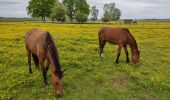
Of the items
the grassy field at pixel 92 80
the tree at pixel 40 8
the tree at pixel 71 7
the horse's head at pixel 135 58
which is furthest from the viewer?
the tree at pixel 71 7

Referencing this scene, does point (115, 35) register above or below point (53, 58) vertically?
above

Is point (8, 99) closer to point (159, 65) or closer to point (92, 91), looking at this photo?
point (92, 91)

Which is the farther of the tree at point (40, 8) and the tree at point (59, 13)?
the tree at point (40, 8)

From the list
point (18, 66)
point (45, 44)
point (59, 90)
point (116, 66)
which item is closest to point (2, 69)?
point (18, 66)

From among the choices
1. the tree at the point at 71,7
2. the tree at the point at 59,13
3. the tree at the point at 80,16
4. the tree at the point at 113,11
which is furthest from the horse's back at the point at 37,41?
the tree at the point at 113,11

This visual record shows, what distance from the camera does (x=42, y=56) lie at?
10.8 m

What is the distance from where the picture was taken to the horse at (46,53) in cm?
947

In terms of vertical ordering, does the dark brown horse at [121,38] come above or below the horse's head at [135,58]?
above

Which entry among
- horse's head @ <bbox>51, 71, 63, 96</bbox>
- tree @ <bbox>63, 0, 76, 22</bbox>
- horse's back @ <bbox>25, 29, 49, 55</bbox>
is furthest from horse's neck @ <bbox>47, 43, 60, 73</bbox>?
tree @ <bbox>63, 0, 76, 22</bbox>

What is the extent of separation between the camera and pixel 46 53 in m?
10.6

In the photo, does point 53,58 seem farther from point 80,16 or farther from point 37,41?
point 80,16

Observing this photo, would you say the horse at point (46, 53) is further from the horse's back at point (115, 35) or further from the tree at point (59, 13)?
the tree at point (59, 13)

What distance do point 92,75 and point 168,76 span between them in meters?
4.17

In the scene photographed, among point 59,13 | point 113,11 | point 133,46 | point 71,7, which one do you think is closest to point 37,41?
point 133,46
